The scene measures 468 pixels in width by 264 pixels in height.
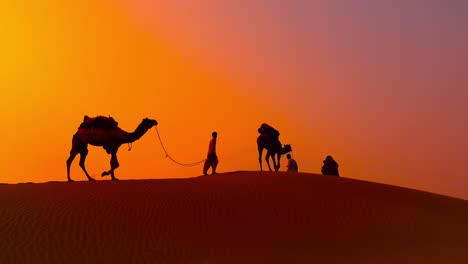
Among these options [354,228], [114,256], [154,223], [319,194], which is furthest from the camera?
[319,194]

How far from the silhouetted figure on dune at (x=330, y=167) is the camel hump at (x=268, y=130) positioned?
3225 mm

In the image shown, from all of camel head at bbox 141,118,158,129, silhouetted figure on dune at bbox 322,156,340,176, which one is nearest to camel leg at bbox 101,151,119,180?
camel head at bbox 141,118,158,129

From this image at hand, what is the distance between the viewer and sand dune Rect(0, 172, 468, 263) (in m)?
11.8

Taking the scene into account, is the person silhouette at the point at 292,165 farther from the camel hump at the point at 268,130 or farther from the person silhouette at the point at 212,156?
the person silhouette at the point at 212,156

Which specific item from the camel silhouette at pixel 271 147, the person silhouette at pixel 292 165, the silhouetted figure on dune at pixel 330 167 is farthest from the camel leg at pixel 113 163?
the silhouetted figure on dune at pixel 330 167

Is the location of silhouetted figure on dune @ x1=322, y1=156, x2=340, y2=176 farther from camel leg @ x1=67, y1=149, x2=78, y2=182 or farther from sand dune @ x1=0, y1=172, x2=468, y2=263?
camel leg @ x1=67, y1=149, x2=78, y2=182

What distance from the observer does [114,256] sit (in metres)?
11.4

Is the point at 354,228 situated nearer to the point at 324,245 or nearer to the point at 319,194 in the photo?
the point at 324,245

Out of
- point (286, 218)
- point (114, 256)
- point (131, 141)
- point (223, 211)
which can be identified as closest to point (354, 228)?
point (286, 218)

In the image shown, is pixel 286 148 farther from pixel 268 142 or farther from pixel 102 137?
pixel 102 137

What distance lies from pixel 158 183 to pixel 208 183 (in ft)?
5.21

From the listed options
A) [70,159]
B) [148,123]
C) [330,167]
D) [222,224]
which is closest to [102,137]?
[70,159]

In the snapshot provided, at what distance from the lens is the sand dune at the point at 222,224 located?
11.8m

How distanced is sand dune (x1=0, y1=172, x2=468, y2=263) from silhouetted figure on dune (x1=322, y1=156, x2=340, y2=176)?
5279 millimetres
